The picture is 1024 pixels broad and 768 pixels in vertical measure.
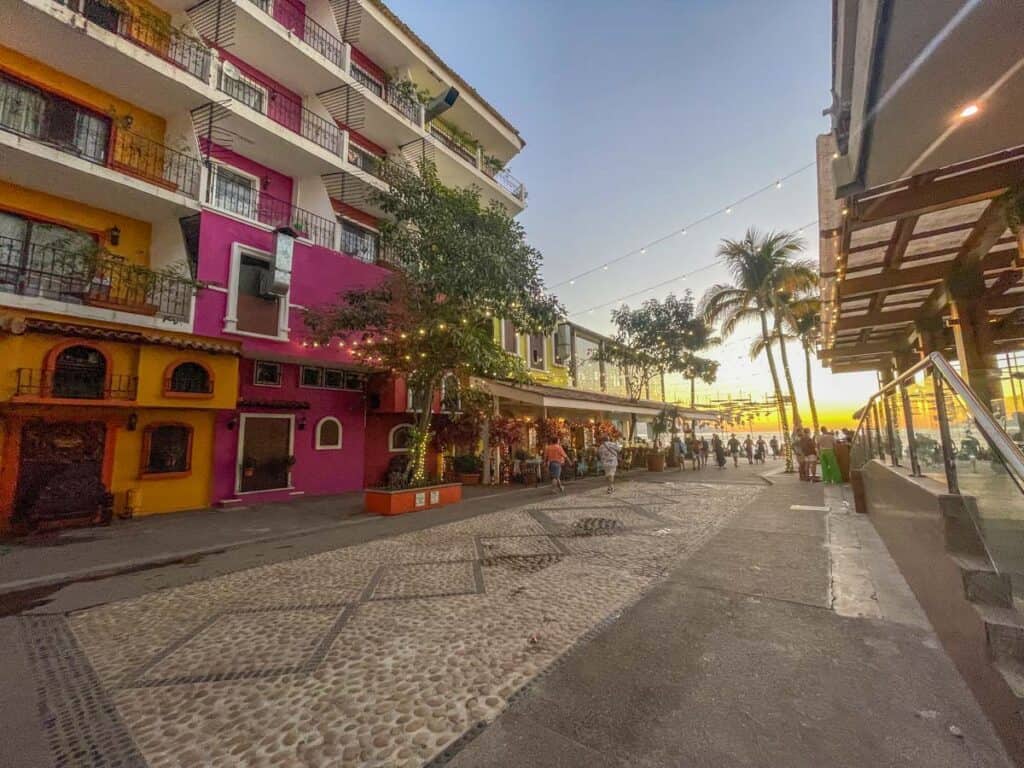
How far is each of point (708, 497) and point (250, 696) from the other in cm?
1027

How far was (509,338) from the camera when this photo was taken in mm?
18953

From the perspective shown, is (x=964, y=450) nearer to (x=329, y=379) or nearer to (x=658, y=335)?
(x=329, y=379)

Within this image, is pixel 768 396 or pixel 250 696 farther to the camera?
pixel 768 396

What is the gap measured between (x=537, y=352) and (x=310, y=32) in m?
14.2

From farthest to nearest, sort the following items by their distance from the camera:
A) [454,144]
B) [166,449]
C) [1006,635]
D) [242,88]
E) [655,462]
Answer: [655,462]
[454,144]
[242,88]
[166,449]
[1006,635]

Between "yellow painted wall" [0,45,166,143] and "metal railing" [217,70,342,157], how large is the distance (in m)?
2.14

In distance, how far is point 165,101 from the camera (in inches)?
393

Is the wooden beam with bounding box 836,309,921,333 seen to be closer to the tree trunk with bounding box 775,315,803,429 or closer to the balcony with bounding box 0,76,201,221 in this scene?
the tree trunk with bounding box 775,315,803,429

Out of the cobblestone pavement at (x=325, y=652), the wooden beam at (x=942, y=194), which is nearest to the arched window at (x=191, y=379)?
the cobblestone pavement at (x=325, y=652)

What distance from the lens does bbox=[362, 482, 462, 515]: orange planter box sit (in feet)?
29.7

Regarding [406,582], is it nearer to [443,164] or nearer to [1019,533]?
[1019,533]

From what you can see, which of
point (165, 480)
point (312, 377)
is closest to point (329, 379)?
point (312, 377)

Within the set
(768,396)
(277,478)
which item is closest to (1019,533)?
(277,478)

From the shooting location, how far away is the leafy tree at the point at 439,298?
939 cm
